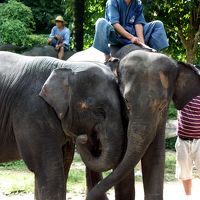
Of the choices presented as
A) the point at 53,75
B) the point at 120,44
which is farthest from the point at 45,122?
the point at 120,44

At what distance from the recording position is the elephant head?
5.05 m

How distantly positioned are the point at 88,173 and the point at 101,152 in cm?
155

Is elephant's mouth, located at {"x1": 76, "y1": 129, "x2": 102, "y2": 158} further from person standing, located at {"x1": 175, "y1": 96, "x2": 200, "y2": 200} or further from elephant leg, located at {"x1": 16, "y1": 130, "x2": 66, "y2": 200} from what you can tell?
person standing, located at {"x1": 175, "y1": 96, "x2": 200, "y2": 200}

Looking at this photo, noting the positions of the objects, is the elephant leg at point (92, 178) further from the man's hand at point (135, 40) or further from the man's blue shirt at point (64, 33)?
the man's blue shirt at point (64, 33)

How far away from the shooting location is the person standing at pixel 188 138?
23.3 ft

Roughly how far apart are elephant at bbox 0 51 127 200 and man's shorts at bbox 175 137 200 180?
2.08m

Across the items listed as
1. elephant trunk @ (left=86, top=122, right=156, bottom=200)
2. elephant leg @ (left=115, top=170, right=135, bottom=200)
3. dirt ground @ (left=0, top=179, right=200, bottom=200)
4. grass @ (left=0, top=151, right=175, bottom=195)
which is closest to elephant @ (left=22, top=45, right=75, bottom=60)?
grass @ (left=0, top=151, right=175, bottom=195)

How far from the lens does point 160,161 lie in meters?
5.28

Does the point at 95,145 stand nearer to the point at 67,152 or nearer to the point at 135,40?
the point at 67,152

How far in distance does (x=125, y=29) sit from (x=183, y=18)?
11829 millimetres

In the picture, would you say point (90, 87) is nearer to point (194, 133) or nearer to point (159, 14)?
point (194, 133)

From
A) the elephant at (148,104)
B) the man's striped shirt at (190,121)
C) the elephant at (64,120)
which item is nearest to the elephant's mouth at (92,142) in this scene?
the elephant at (64,120)

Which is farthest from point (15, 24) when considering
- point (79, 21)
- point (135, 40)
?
point (135, 40)

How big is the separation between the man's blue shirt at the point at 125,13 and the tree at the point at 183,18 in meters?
10.1
